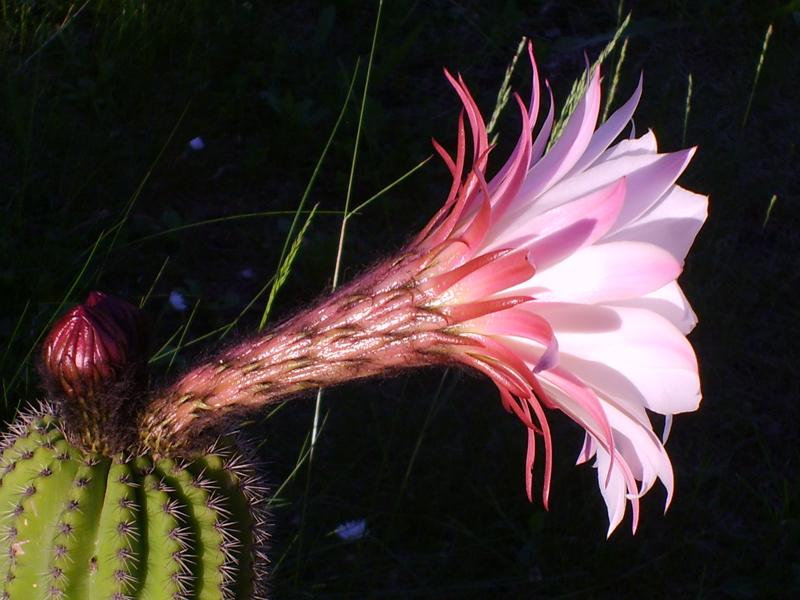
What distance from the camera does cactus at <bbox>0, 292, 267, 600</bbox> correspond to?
2.85 ft

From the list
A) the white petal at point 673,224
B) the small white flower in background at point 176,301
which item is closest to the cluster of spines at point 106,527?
the white petal at point 673,224

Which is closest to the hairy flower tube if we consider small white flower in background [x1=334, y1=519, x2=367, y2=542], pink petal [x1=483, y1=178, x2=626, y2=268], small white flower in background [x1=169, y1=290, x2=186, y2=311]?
pink petal [x1=483, y1=178, x2=626, y2=268]

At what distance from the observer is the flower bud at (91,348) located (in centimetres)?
86

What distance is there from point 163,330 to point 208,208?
0.40 metres

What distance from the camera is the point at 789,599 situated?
1689 mm

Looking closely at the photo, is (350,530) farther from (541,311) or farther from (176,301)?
(541,311)

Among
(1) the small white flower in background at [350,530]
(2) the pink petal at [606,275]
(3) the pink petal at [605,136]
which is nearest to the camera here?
(2) the pink petal at [606,275]

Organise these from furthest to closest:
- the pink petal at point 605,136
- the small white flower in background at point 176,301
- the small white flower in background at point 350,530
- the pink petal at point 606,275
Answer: the small white flower in background at point 176,301, the small white flower in background at point 350,530, the pink petal at point 605,136, the pink petal at point 606,275

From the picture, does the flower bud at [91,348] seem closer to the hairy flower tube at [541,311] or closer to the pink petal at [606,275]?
the hairy flower tube at [541,311]

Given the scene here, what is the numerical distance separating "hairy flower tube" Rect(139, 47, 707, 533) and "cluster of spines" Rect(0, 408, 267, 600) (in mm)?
58

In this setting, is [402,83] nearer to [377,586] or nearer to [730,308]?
[730,308]

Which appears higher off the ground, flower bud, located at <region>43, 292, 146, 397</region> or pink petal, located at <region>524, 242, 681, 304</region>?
flower bud, located at <region>43, 292, 146, 397</region>

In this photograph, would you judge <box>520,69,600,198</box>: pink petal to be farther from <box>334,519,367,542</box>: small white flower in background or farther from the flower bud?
<box>334,519,367,542</box>: small white flower in background

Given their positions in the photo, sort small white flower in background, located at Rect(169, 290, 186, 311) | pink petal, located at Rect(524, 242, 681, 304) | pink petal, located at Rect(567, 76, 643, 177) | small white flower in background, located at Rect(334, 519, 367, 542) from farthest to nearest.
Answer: small white flower in background, located at Rect(169, 290, 186, 311) → small white flower in background, located at Rect(334, 519, 367, 542) → pink petal, located at Rect(567, 76, 643, 177) → pink petal, located at Rect(524, 242, 681, 304)
